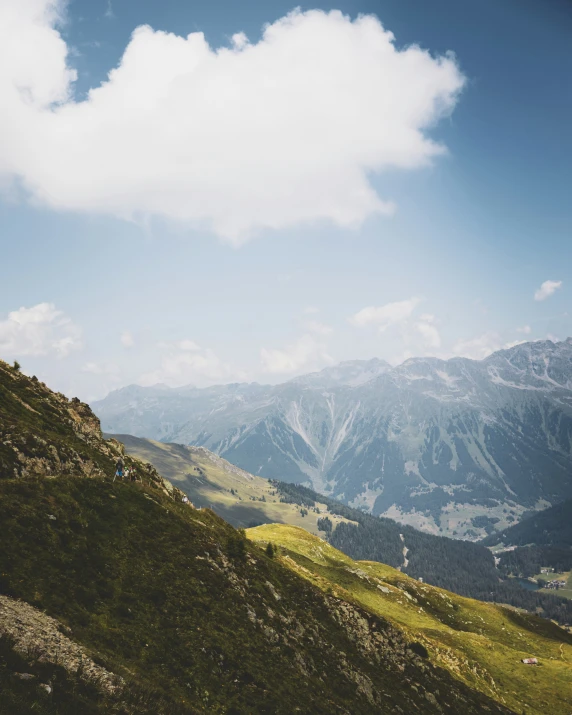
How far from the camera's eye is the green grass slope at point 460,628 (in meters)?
59.1

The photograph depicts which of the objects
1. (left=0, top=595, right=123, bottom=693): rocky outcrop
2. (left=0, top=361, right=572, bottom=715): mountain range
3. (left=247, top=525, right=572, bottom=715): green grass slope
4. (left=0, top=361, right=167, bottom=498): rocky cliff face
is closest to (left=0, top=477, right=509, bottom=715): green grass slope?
(left=0, top=361, right=572, bottom=715): mountain range

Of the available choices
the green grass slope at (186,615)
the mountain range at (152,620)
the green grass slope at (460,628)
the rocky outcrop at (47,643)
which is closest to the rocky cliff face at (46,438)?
the mountain range at (152,620)

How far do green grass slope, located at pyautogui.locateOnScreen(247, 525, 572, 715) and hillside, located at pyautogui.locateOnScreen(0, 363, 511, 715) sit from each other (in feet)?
31.3

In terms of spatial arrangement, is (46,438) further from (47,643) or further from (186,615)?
(47,643)

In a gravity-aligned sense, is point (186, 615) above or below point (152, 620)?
below

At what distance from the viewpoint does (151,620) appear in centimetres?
2639

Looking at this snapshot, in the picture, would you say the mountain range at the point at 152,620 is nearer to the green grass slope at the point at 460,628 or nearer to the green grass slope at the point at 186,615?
the green grass slope at the point at 186,615

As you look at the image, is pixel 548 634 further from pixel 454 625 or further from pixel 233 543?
pixel 233 543

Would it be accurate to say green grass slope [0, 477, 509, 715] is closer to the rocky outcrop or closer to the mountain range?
the mountain range

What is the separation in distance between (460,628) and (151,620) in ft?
295

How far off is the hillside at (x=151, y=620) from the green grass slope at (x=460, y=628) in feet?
31.3

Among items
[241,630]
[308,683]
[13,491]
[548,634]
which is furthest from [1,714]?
[548,634]

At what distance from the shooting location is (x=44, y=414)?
1962 inches

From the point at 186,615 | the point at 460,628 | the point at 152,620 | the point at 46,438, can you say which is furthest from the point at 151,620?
the point at 460,628
